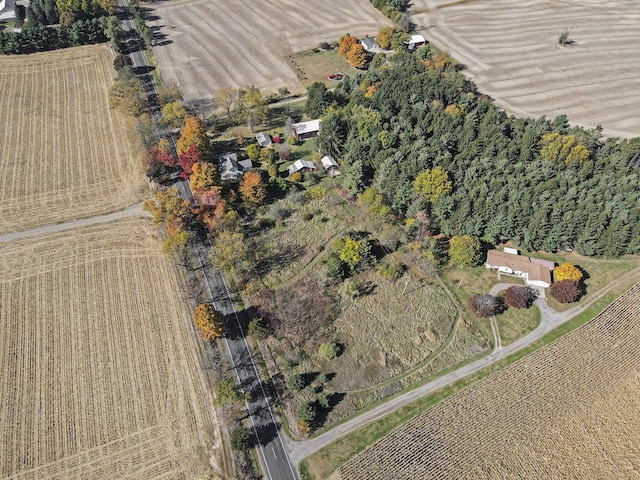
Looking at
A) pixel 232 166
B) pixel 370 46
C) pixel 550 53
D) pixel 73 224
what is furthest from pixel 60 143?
pixel 550 53

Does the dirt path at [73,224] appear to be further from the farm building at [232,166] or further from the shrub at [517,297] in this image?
the shrub at [517,297]

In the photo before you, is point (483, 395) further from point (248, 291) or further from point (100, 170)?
point (100, 170)

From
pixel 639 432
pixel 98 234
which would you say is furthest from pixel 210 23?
pixel 639 432

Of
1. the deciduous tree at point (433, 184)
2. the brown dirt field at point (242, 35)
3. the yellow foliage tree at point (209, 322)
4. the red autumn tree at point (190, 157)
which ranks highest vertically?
the brown dirt field at point (242, 35)

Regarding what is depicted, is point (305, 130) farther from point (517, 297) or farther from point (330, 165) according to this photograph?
point (517, 297)

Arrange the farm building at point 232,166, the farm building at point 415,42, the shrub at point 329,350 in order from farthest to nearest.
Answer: the farm building at point 415,42 → the farm building at point 232,166 → the shrub at point 329,350

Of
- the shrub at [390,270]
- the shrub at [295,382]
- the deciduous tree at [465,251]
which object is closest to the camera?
the shrub at [295,382]

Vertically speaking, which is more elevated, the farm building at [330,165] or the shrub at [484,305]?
the farm building at [330,165]

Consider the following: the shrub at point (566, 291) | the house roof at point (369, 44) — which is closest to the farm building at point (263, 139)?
the house roof at point (369, 44)
